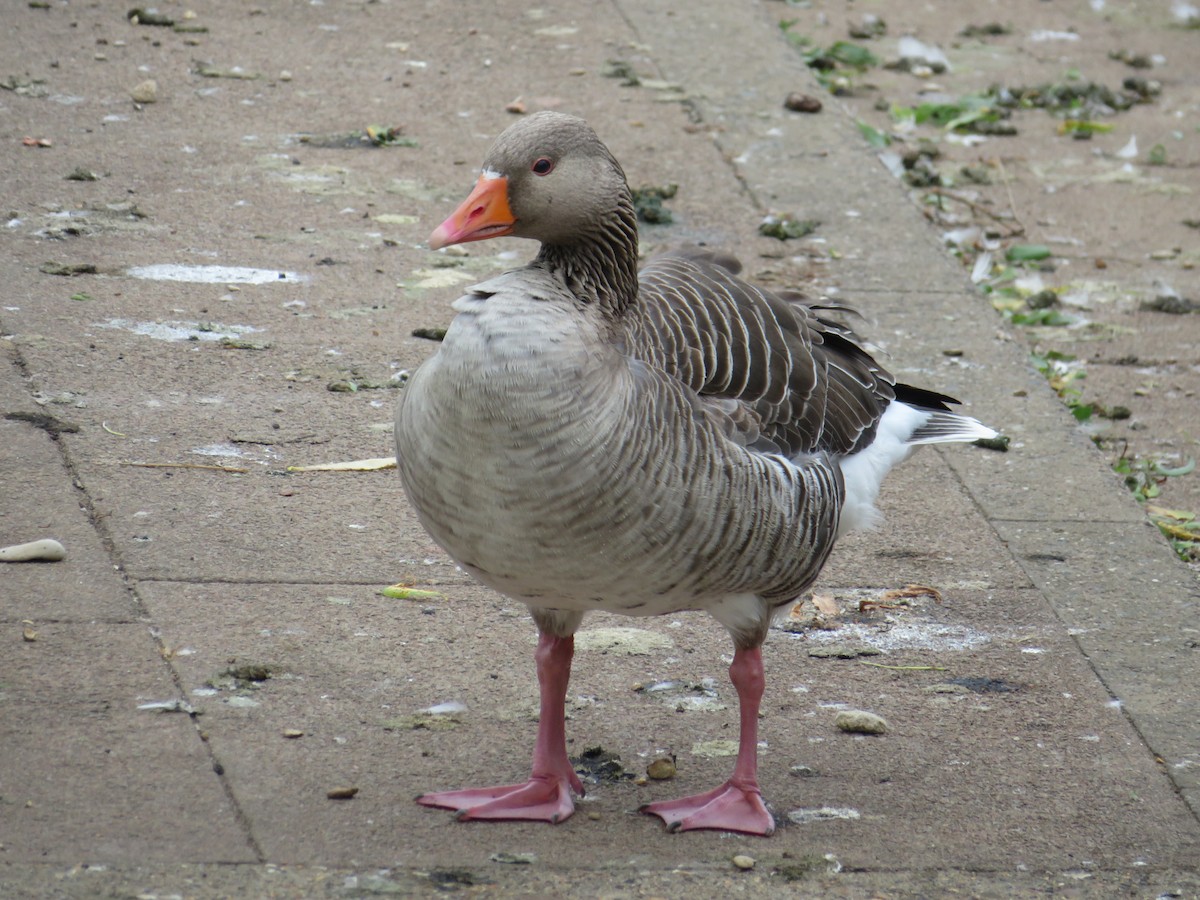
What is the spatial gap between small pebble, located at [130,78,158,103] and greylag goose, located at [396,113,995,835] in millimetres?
4710

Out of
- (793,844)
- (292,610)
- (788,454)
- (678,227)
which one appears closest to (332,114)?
(678,227)

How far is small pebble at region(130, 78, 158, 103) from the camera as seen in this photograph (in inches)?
314

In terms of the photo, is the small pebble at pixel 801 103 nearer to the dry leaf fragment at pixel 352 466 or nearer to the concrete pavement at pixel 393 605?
the concrete pavement at pixel 393 605

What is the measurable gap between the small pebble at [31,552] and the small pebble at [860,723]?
223 cm

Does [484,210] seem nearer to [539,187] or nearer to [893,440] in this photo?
[539,187]

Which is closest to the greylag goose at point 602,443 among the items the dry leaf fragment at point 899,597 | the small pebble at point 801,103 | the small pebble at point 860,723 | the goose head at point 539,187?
the goose head at point 539,187

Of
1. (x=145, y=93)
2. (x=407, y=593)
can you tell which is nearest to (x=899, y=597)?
(x=407, y=593)

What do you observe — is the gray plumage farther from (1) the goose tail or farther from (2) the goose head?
(1) the goose tail

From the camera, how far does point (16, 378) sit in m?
5.43

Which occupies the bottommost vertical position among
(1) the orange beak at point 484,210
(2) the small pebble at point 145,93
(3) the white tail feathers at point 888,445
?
(2) the small pebble at point 145,93

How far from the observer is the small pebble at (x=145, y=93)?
7965 mm

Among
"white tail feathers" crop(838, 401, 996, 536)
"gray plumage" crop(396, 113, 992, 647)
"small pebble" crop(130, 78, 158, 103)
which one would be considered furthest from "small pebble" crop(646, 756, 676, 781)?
"small pebble" crop(130, 78, 158, 103)

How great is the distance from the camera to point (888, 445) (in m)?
4.41

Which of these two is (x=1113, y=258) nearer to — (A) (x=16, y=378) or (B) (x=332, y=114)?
(B) (x=332, y=114)
